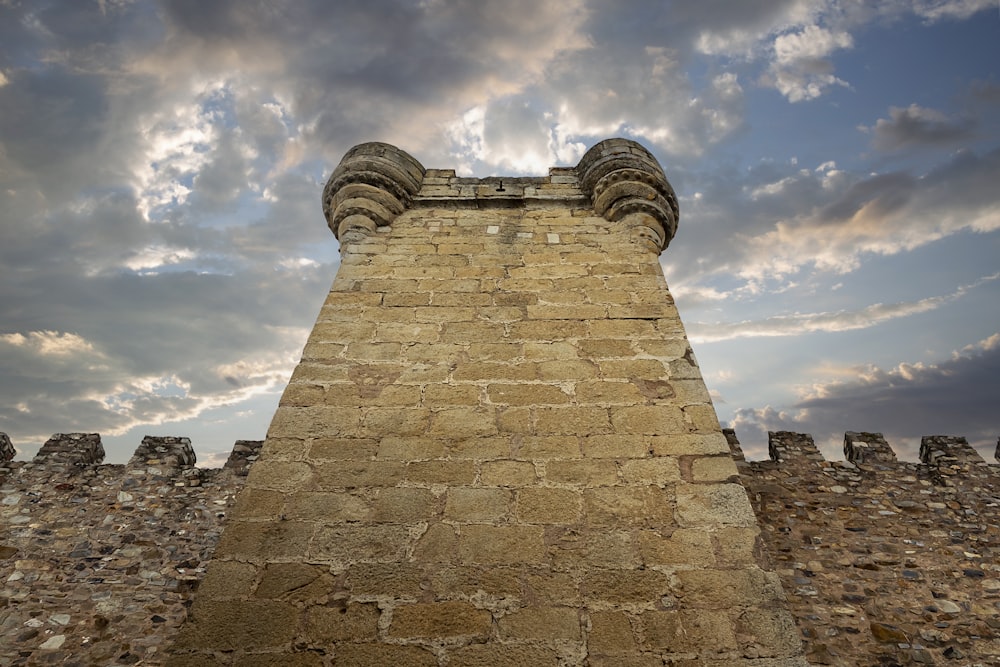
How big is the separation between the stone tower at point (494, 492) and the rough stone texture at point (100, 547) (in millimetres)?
3183

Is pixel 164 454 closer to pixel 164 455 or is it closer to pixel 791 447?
pixel 164 455

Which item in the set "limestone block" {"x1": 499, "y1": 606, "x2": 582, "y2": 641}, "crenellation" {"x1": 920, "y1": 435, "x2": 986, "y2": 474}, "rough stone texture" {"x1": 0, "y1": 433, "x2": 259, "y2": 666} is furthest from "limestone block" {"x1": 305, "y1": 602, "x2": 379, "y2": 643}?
"crenellation" {"x1": 920, "y1": 435, "x2": 986, "y2": 474}

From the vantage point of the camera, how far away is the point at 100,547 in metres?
4.91

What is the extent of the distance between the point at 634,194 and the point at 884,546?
13.9 ft

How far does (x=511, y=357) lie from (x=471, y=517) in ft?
3.86

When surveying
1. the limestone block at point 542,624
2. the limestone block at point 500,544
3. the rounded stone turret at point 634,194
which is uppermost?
the rounded stone turret at point 634,194

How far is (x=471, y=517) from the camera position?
2500mm

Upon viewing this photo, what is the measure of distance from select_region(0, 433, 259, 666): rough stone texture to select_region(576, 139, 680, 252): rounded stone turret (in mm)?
5129

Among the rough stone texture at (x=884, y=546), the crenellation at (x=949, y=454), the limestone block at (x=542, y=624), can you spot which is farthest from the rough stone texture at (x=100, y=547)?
the crenellation at (x=949, y=454)

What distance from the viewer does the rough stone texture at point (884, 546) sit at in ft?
13.4

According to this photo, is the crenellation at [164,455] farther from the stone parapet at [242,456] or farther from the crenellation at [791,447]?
the crenellation at [791,447]

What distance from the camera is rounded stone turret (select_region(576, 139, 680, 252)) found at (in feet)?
14.9

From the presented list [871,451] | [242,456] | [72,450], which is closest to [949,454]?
[871,451]

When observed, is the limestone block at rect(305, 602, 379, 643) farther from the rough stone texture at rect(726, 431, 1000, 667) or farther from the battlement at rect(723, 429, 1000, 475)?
the battlement at rect(723, 429, 1000, 475)
